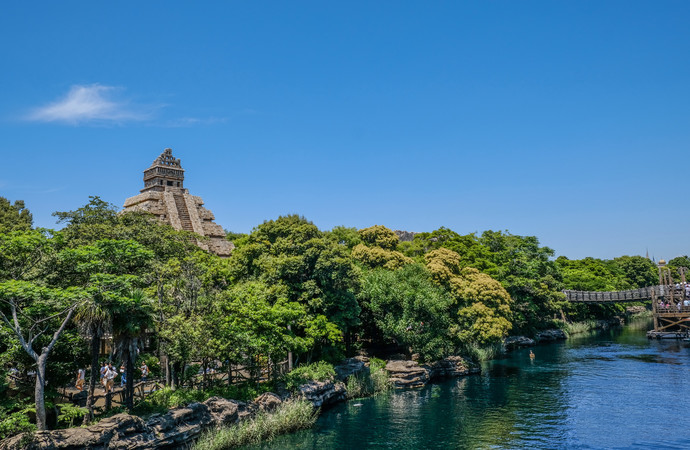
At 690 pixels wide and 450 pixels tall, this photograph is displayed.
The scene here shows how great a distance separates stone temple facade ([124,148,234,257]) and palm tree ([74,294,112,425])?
39391 millimetres

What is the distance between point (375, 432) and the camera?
2864 centimetres

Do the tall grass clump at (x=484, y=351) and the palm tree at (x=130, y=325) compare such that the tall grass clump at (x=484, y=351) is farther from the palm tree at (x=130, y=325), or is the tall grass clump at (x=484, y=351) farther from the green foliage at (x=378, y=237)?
the palm tree at (x=130, y=325)

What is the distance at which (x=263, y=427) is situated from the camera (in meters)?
27.5

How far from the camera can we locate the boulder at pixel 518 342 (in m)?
61.9

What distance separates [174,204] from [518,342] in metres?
49.8

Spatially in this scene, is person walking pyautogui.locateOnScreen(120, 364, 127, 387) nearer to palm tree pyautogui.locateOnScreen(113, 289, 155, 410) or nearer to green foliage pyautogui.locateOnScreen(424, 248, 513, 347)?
palm tree pyautogui.locateOnScreen(113, 289, 155, 410)

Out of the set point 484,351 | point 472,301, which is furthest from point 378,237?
point 484,351

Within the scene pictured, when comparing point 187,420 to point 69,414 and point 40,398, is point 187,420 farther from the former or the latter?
point 40,398

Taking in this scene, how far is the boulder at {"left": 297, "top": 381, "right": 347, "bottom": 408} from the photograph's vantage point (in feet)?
106

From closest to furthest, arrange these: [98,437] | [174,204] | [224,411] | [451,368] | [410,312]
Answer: [98,437] < [224,411] < [410,312] < [451,368] < [174,204]

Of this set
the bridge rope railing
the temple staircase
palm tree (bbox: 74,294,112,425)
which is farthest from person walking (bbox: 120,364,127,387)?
the bridge rope railing

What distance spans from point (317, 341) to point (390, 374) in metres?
7.44

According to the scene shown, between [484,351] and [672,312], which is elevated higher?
[672,312]

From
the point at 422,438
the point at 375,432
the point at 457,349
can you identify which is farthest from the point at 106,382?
the point at 457,349
